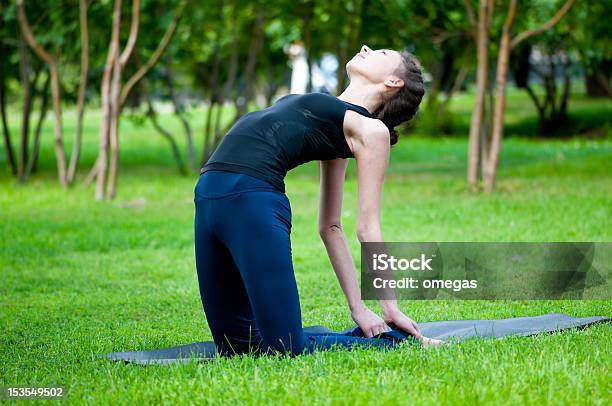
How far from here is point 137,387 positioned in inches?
161

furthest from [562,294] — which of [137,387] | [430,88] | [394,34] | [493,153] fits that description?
[430,88]

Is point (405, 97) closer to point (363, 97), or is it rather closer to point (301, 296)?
point (363, 97)

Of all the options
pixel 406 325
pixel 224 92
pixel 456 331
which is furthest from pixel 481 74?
pixel 406 325

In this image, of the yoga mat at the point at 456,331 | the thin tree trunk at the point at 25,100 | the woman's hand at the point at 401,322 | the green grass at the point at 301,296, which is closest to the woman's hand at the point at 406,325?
the woman's hand at the point at 401,322

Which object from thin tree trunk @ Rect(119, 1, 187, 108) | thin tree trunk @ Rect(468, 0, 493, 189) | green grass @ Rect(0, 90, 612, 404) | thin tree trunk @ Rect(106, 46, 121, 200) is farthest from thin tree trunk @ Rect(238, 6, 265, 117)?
thin tree trunk @ Rect(468, 0, 493, 189)

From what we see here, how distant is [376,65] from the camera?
4.66 m

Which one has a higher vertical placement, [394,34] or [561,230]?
[394,34]

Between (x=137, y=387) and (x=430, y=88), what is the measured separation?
30.0 metres

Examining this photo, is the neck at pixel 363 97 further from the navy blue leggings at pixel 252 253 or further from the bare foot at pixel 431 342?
the bare foot at pixel 431 342

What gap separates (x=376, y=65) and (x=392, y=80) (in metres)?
0.11

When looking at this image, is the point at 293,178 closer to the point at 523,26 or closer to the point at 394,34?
the point at 394,34

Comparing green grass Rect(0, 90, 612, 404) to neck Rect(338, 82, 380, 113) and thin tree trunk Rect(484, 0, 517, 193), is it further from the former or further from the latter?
neck Rect(338, 82, 380, 113)

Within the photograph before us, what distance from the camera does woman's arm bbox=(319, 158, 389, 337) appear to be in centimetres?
483

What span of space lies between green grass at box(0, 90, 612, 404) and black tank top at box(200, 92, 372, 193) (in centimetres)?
93
